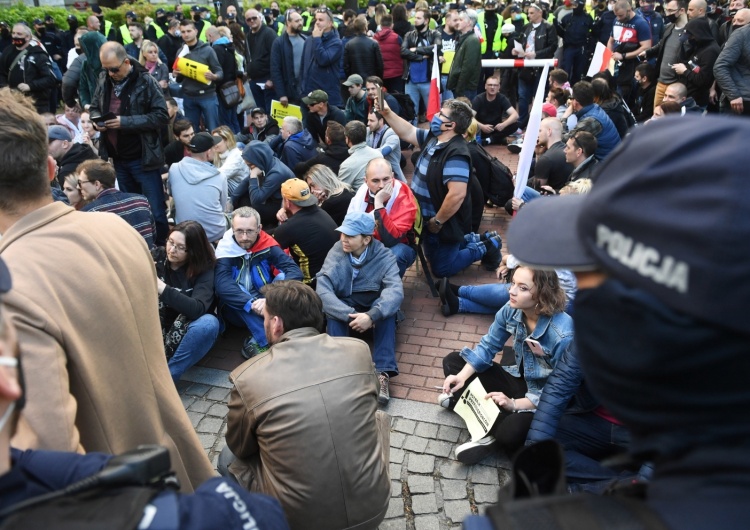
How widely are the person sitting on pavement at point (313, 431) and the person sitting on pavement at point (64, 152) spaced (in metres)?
4.60

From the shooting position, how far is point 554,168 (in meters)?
6.58

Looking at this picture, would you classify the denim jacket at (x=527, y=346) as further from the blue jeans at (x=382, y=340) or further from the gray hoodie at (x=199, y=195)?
the gray hoodie at (x=199, y=195)

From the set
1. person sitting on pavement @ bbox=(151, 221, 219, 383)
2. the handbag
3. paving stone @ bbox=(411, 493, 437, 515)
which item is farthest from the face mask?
the handbag

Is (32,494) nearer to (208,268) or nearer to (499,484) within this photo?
(499,484)

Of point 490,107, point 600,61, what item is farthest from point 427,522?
point 490,107

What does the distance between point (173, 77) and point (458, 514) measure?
32.3 feet

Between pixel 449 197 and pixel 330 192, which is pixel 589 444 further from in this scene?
pixel 330 192

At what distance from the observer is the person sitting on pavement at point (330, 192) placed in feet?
20.5

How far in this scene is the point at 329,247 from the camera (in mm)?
5594

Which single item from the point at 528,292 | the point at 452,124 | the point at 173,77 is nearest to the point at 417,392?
the point at 528,292

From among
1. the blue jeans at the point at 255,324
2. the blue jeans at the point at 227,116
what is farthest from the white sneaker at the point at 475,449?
the blue jeans at the point at 227,116

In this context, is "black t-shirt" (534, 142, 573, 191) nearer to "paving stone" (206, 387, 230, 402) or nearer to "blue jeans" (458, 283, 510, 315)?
"blue jeans" (458, 283, 510, 315)

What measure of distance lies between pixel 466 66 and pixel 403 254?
5.69m

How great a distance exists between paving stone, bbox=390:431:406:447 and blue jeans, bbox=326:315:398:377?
61 centimetres
